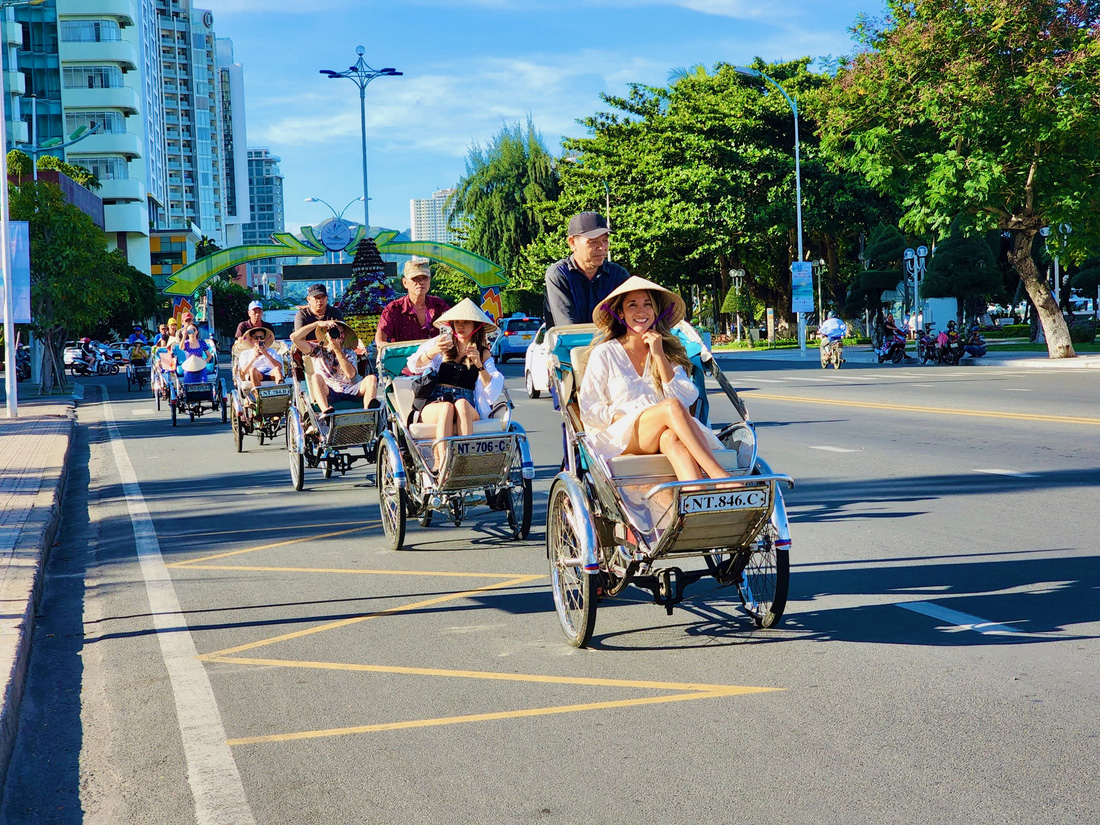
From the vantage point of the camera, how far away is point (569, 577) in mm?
5926

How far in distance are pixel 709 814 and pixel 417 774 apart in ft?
3.38

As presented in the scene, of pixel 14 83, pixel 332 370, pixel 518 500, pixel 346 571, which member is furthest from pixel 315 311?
pixel 14 83

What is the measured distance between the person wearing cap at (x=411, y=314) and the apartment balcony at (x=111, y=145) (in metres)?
97.4

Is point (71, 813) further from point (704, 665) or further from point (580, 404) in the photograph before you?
point (580, 404)

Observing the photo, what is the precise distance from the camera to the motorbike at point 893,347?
35781 mm

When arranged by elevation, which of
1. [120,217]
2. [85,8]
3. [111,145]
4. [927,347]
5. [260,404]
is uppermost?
[85,8]

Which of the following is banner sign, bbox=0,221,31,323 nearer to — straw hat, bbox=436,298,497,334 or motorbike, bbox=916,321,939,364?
straw hat, bbox=436,298,497,334

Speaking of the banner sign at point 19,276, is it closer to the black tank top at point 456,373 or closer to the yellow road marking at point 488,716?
the black tank top at point 456,373

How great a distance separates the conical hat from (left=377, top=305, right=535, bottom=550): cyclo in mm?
12377

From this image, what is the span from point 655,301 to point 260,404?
9532 millimetres

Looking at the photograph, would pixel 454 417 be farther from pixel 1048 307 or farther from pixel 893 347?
pixel 893 347

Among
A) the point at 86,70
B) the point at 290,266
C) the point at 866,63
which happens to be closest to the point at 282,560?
the point at 866,63

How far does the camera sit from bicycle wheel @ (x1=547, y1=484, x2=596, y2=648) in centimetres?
557

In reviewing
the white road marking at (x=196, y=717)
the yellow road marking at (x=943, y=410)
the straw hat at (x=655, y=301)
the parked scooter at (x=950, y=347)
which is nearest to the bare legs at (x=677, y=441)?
the straw hat at (x=655, y=301)
